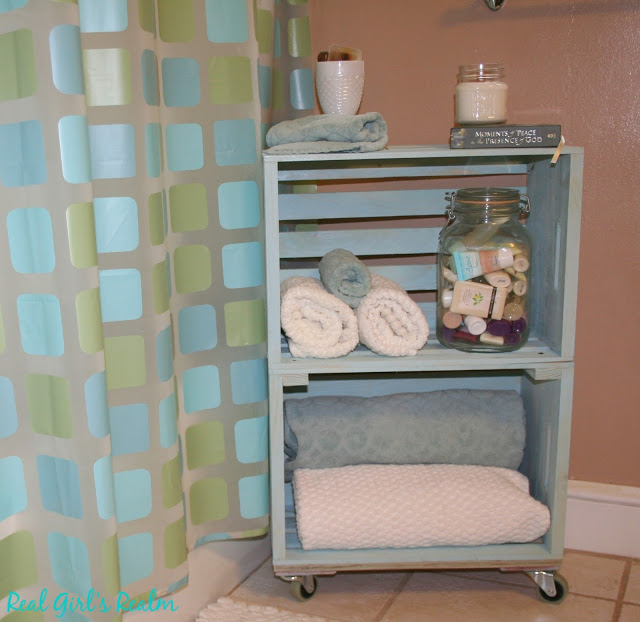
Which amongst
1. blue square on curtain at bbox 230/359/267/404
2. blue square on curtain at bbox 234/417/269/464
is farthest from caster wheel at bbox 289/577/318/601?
blue square on curtain at bbox 230/359/267/404

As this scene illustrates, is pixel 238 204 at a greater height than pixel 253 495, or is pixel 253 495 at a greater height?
pixel 238 204

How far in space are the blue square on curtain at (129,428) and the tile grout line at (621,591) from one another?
2.97 feet

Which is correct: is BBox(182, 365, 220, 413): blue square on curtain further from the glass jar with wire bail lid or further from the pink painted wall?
the pink painted wall

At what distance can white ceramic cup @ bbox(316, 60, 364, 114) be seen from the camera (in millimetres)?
1393

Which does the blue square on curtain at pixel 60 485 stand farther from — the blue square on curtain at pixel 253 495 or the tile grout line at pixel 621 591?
the tile grout line at pixel 621 591

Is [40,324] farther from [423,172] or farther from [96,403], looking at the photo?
[423,172]

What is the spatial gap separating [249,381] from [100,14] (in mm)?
648

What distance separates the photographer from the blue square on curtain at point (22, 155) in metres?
0.93

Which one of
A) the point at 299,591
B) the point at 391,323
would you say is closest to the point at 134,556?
the point at 299,591

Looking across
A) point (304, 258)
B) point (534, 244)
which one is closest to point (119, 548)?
point (304, 258)

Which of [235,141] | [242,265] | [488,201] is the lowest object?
[242,265]

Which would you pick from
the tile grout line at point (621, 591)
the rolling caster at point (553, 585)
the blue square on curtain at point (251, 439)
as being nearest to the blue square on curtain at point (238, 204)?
the blue square on curtain at point (251, 439)

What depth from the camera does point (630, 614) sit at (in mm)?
1429

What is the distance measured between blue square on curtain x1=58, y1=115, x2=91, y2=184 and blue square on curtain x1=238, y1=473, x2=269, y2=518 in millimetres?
688
